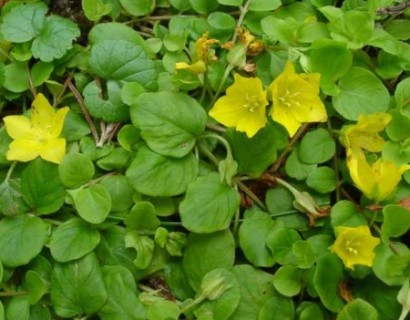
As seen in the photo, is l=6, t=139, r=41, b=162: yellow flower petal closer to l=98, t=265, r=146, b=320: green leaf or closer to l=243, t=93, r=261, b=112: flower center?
l=98, t=265, r=146, b=320: green leaf

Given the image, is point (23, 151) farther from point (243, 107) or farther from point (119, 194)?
point (243, 107)

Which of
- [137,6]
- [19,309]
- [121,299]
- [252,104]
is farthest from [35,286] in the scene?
[137,6]

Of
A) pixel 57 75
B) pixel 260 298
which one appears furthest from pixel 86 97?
pixel 260 298

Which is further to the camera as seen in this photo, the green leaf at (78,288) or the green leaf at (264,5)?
the green leaf at (264,5)

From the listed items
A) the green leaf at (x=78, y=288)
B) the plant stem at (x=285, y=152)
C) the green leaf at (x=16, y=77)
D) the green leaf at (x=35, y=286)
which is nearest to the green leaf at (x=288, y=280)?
the plant stem at (x=285, y=152)

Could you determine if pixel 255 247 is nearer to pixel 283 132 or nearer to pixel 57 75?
pixel 283 132

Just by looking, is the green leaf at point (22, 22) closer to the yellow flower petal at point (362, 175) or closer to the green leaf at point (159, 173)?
the green leaf at point (159, 173)

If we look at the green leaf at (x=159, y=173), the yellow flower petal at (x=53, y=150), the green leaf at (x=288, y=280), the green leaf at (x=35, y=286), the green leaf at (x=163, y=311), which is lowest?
the green leaf at (x=163, y=311)

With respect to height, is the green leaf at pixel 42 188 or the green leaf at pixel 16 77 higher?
the green leaf at pixel 16 77
